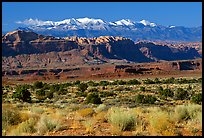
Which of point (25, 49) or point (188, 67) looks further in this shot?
point (25, 49)

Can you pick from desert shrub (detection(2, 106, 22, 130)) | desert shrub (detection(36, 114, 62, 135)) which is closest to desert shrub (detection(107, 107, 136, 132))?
desert shrub (detection(36, 114, 62, 135))

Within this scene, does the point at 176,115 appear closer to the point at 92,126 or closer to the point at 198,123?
the point at 198,123

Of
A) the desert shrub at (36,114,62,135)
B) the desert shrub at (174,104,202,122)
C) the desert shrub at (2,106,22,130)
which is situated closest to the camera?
the desert shrub at (36,114,62,135)

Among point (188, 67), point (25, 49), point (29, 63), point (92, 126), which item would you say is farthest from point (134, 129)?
point (25, 49)

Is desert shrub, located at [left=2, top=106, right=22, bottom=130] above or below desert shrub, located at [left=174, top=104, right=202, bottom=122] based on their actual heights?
above

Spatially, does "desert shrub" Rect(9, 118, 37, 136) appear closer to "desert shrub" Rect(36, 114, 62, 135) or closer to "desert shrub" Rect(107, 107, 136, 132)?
"desert shrub" Rect(36, 114, 62, 135)

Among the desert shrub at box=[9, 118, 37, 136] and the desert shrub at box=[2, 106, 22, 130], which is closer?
the desert shrub at box=[9, 118, 37, 136]

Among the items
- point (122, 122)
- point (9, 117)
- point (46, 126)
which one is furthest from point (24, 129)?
point (122, 122)

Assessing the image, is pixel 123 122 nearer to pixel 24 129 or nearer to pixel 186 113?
pixel 24 129

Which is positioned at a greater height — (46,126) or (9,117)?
(9,117)

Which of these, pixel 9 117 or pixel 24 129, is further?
pixel 9 117

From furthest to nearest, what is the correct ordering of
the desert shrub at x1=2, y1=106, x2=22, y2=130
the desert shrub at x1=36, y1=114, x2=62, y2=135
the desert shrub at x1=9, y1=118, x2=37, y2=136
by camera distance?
the desert shrub at x1=2, y1=106, x2=22, y2=130 < the desert shrub at x1=36, y1=114, x2=62, y2=135 < the desert shrub at x1=9, y1=118, x2=37, y2=136
